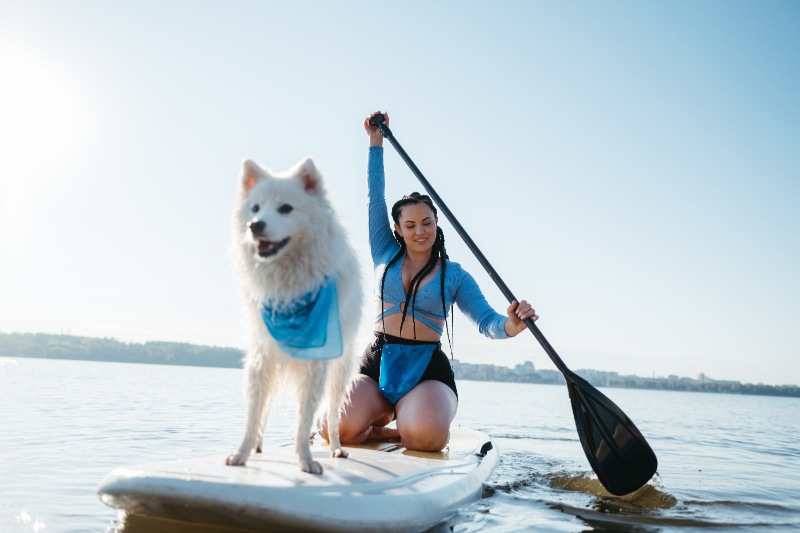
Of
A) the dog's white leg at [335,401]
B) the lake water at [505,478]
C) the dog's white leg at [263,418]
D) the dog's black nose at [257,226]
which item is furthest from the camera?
the lake water at [505,478]

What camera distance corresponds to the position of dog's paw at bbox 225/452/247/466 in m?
3.16

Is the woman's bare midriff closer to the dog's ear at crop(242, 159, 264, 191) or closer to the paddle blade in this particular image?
the paddle blade

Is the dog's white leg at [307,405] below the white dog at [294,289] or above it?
below

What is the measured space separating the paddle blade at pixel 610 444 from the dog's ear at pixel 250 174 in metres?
3.30

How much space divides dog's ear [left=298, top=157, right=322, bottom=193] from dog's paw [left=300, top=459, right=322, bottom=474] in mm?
1448

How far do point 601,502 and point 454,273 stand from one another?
7.19ft

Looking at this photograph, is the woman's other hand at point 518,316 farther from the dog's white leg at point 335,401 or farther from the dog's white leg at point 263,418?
the dog's white leg at point 263,418

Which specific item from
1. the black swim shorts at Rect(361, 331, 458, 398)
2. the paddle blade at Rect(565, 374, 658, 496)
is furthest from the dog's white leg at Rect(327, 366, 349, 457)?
the paddle blade at Rect(565, 374, 658, 496)

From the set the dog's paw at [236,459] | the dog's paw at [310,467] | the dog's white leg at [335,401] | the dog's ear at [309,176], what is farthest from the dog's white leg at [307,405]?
the dog's ear at [309,176]

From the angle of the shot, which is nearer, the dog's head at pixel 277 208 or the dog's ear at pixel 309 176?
the dog's head at pixel 277 208

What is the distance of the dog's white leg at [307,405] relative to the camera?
319 cm

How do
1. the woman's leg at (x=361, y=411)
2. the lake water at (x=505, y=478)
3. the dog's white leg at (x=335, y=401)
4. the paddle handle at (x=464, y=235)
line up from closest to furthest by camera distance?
the dog's white leg at (x=335, y=401)
the lake water at (x=505, y=478)
the woman's leg at (x=361, y=411)
the paddle handle at (x=464, y=235)

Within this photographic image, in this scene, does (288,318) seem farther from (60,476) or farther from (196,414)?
(196,414)

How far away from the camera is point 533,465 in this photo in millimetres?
6691
